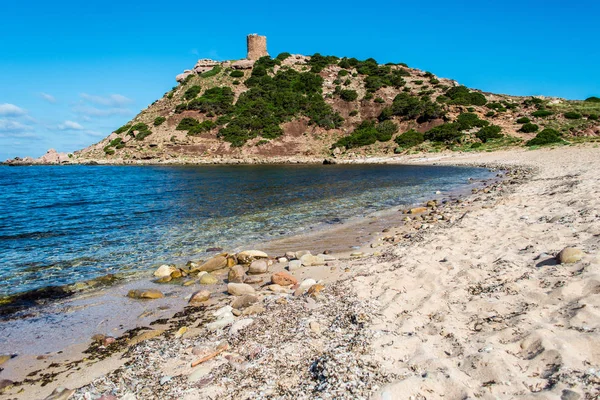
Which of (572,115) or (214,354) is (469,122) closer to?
(572,115)

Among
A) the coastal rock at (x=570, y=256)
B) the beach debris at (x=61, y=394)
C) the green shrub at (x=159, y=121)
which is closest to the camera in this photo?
the beach debris at (x=61, y=394)

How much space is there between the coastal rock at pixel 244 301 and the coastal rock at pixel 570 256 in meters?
4.88

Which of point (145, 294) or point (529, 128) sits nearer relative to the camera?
point (145, 294)

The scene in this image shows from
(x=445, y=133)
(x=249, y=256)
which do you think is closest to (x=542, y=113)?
(x=445, y=133)

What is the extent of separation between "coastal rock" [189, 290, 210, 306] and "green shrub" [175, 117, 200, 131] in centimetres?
5893

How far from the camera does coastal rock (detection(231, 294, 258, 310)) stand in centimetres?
602

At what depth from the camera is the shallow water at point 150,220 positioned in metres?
9.04

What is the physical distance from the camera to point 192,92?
235 feet

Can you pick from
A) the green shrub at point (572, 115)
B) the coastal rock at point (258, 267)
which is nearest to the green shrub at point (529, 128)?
the green shrub at point (572, 115)

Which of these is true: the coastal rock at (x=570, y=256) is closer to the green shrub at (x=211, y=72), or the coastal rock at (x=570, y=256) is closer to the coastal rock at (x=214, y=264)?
the coastal rock at (x=214, y=264)

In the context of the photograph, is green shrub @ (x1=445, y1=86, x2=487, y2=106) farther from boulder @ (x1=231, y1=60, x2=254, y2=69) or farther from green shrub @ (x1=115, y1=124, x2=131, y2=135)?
green shrub @ (x1=115, y1=124, x2=131, y2=135)

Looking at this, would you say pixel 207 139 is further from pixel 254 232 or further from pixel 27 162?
pixel 254 232

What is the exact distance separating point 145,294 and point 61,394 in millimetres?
3115

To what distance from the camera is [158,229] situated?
12.6 metres
